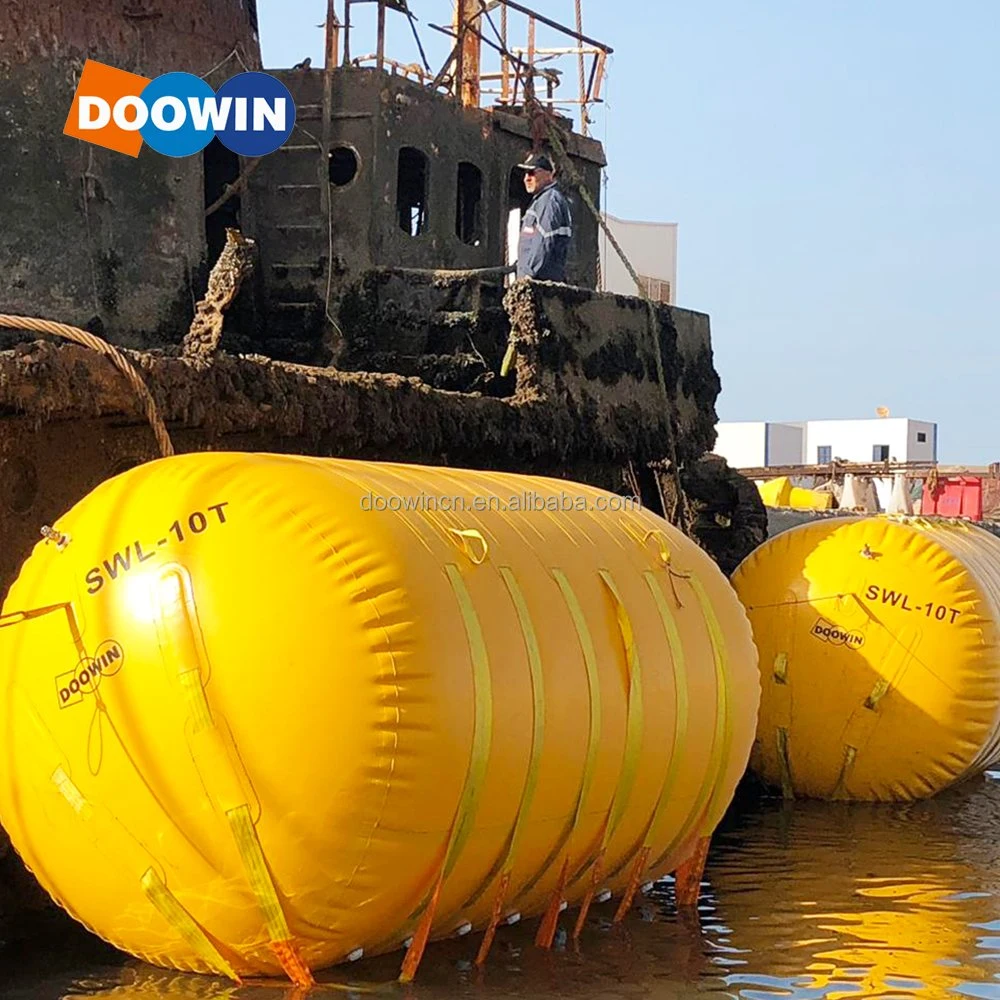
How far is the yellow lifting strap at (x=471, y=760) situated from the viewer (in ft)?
18.1

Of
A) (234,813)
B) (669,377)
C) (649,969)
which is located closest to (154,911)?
(234,813)

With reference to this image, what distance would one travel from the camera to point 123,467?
7.31m

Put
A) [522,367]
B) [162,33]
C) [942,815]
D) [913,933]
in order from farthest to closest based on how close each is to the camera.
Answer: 1. [162,33]
2. [522,367]
3. [942,815]
4. [913,933]

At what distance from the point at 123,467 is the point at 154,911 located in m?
2.47

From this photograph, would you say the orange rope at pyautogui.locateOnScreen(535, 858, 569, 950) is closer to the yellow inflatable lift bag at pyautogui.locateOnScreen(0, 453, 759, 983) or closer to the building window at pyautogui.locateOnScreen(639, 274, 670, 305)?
the yellow inflatable lift bag at pyautogui.locateOnScreen(0, 453, 759, 983)

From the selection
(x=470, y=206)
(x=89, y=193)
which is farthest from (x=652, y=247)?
(x=89, y=193)

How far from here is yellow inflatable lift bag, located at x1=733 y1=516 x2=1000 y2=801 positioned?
10.1 metres

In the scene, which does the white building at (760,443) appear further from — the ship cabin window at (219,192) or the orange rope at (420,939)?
the orange rope at (420,939)

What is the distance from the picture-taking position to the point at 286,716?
5.18 metres

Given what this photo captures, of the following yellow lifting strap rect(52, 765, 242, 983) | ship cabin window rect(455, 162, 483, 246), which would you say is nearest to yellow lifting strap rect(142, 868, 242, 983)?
yellow lifting strap rect(52, 765, 242, 983)

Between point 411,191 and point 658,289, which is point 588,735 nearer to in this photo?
point 411,191

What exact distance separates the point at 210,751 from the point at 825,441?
5506 cm

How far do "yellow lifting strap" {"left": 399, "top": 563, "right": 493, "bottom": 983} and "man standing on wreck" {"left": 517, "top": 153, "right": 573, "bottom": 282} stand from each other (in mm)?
6530

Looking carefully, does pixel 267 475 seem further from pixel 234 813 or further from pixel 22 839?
pixel 22 839
